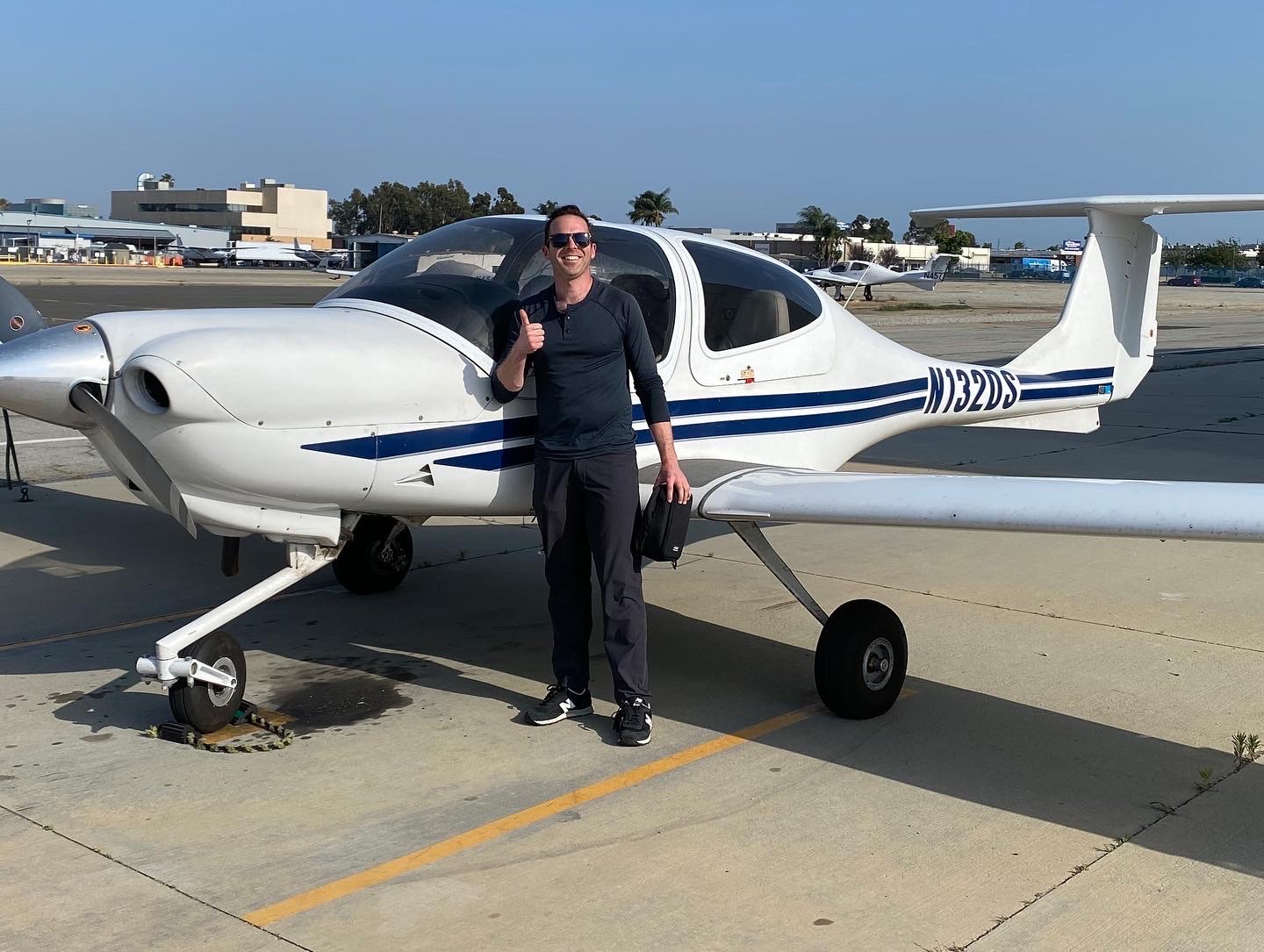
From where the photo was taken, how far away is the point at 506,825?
14.1 feet

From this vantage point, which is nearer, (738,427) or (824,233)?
(738,427)

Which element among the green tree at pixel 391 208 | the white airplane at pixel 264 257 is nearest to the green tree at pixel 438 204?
the green tree at pixel 391 208

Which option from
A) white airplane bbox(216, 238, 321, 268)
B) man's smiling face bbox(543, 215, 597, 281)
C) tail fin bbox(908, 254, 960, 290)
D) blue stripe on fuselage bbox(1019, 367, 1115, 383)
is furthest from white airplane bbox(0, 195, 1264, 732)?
white airplane bbox(216, 238, 321, 268)

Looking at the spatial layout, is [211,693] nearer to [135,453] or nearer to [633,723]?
[135,453]

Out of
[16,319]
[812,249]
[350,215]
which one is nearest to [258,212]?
[350,215]

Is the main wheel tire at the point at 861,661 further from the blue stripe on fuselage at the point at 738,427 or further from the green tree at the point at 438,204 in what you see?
the green tree at the point at 438,204

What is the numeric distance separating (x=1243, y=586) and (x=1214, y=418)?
31.5ft

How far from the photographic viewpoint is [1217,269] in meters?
142

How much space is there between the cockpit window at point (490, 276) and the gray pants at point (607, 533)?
657mm

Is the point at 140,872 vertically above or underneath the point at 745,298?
underneath

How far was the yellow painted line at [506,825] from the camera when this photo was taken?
12.3 feet

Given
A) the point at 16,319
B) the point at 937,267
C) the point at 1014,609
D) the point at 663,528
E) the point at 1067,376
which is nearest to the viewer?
the point at 663,528

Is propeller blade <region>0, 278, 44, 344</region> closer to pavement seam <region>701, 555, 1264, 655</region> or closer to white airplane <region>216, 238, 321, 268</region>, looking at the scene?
pavement seam <region>701, 555, 1264, 655</region>

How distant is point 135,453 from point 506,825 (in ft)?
6.36
